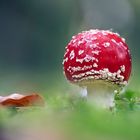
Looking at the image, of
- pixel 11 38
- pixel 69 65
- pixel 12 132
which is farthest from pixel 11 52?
pixel 12 132

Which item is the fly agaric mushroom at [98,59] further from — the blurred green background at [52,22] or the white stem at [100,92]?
the blurred green background at [52,22]

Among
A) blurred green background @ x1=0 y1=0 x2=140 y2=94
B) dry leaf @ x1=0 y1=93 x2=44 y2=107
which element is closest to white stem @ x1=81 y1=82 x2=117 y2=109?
dry leaf @ x1=0 y1=93 x2=44 y2=107

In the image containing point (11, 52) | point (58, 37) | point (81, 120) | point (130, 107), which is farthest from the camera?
point (58, 37)

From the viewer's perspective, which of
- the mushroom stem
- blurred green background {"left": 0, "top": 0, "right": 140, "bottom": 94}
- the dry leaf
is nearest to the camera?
the dry leaf

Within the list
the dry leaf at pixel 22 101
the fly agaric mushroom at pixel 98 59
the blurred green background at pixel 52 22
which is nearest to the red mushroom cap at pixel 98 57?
the fly agaric mushroom at pixel 98 59

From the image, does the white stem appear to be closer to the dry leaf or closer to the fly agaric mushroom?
the fly agaric mushroom

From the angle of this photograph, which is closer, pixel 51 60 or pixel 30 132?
pixel 30 132

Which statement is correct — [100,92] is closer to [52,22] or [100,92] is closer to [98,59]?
[98,59]

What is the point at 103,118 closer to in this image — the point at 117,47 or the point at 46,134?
the point at 46,134
